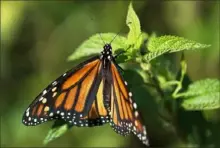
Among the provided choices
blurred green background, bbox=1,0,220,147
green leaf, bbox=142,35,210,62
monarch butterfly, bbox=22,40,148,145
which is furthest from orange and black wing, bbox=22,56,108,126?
blurred green background, bbox=1,0,220,147

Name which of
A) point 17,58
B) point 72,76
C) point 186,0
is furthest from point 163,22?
point 72,76

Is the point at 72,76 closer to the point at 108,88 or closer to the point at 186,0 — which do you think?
the point at 108,88

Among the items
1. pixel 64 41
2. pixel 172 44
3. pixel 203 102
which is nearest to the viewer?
pixel 172 44

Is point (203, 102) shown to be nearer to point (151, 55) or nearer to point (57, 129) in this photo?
point (151, 55)

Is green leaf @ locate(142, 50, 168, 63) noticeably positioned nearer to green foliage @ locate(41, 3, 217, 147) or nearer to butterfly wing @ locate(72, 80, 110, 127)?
green foliage @ locate(41, 3, 217, 147)

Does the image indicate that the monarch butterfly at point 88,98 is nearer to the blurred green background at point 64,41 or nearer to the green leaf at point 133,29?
the green leaf at point 133,29

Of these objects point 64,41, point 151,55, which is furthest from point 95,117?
point 64,41

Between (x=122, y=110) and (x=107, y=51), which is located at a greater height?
(x=107, y=51)

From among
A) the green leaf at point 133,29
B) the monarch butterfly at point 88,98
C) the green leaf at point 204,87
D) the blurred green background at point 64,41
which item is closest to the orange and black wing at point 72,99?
the monarch butterfly at point 88,98
